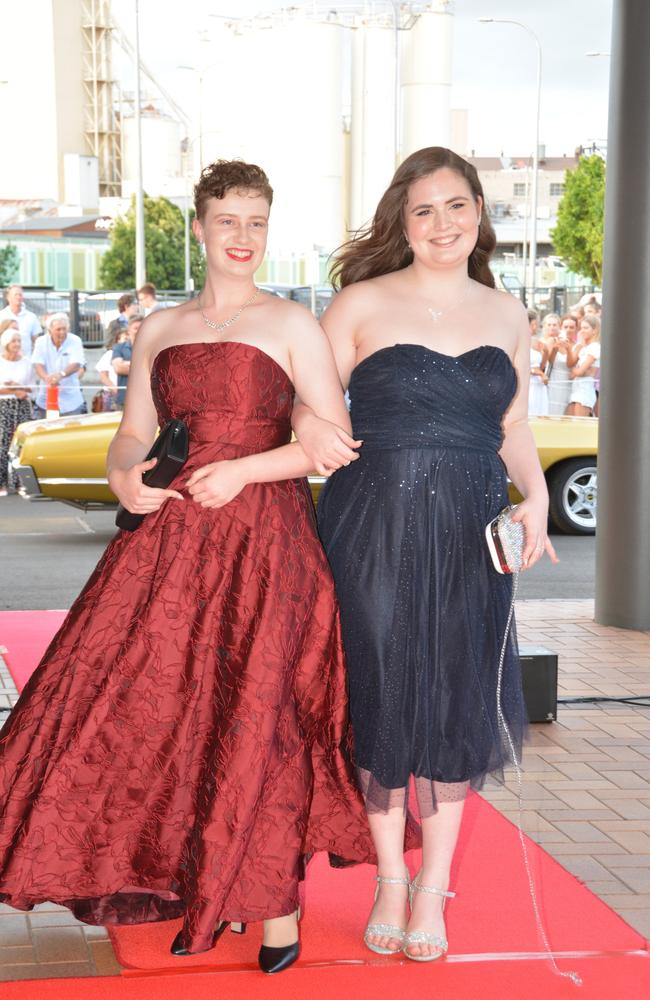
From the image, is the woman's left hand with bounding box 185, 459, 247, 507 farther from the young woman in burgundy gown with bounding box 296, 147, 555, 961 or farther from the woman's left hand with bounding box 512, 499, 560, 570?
the woman's left hand with bounding box 512, 499, 560, 570

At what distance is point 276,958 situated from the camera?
3324mm

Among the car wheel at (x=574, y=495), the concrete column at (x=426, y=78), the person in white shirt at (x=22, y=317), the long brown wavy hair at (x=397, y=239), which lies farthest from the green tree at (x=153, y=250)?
the long brown wavy hair at (x=397, y=239)

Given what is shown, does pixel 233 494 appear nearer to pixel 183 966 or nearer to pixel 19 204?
pixel 183 966

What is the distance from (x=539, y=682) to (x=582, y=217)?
5742 centimetres

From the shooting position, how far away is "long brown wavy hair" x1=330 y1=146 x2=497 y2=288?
11.6ft

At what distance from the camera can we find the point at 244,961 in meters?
3.39

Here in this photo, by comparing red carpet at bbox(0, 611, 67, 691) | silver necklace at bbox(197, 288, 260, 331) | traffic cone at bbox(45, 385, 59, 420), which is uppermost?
silver necklace at bbox(197, 288, 260, 331)

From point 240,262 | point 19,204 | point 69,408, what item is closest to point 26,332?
point 69,408

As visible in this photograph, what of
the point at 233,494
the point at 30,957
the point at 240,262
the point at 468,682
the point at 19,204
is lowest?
the point at 30,957

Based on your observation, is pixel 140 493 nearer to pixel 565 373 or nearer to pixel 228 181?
pixel 228 181

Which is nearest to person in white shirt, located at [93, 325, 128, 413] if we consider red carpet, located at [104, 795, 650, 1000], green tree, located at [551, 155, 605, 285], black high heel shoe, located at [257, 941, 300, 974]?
red carpet, located at [104, 795, 650, 1000]

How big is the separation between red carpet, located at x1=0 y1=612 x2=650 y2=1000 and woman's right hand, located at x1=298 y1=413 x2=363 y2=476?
1.22m

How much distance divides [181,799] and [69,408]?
11.3 m

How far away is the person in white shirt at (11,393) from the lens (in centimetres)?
1409
